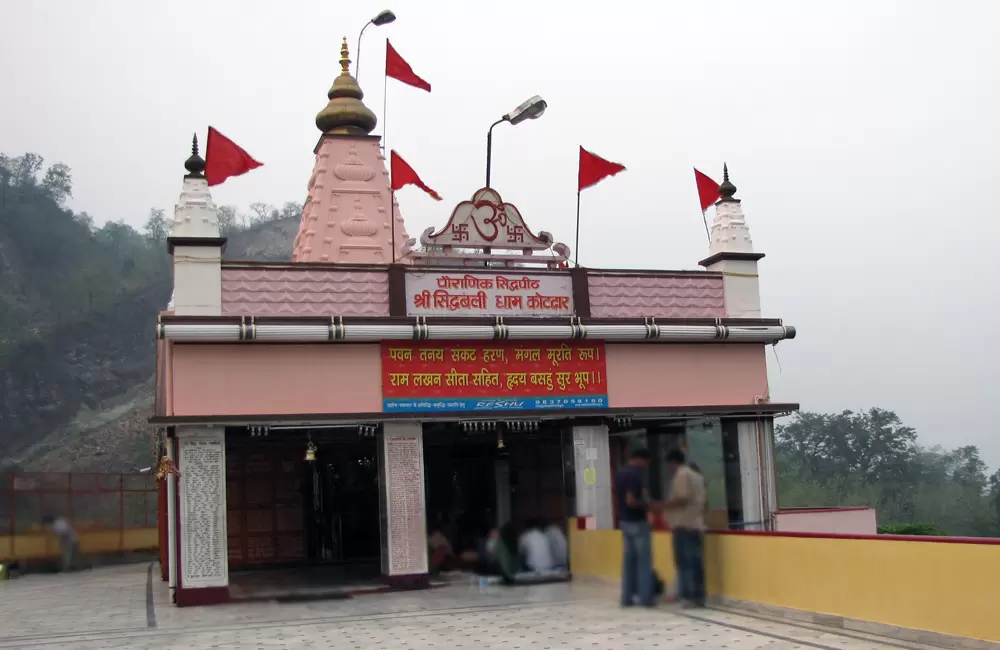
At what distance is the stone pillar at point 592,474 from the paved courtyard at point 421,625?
1.49m

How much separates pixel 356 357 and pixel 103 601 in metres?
5.08

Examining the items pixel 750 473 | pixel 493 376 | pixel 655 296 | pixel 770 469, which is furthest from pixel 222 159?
pixel 770 469

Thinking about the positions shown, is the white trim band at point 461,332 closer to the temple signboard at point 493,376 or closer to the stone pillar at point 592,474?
the temple signboard at point 493,376

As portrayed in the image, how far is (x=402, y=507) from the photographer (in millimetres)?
15203

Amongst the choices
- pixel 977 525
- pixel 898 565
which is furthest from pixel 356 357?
pixel 977 525

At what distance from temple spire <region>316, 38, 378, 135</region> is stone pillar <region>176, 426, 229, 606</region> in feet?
23.5

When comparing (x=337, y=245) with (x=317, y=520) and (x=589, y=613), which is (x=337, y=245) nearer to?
(x=317, y=520)

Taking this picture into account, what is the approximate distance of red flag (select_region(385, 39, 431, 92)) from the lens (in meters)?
18.2

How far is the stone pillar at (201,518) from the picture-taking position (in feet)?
46.4

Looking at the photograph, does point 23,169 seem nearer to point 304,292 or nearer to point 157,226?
point 157,226

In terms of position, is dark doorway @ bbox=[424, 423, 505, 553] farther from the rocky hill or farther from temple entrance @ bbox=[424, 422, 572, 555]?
the rocky hill

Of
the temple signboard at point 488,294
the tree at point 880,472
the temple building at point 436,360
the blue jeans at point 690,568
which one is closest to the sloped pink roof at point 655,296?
the temple building at point 436,360

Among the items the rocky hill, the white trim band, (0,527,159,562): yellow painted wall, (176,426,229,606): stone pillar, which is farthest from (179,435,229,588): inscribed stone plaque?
the rocky hill

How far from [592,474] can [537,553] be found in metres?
1.46
